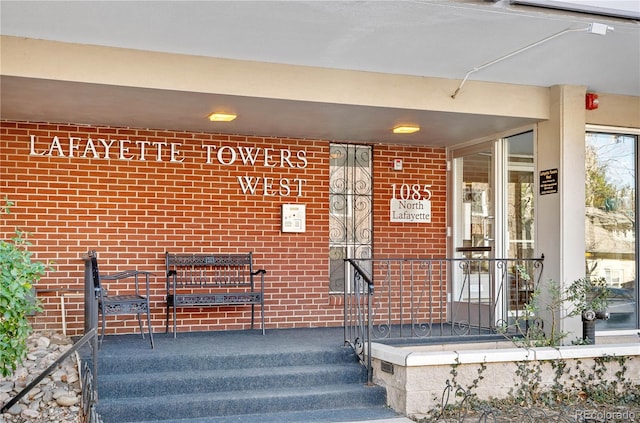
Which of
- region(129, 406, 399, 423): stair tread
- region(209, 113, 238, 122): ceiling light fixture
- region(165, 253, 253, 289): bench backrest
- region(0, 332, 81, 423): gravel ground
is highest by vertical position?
region(209, 113, 238, 122): ceiling light fixture

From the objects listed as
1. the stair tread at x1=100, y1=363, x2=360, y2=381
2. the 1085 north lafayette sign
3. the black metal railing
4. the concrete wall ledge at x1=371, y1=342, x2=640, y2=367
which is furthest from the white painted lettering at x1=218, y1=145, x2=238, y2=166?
the concrete wall ledge at x1=371, y1=342, x2=640, y2=367

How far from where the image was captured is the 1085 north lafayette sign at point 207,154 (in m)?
7.41

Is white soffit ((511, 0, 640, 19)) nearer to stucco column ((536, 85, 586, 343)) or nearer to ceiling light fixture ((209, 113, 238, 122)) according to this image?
stucco column ((536, 85, 586, 343))

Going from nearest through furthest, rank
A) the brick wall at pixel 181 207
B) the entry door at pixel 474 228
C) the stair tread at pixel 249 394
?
the stair tread at pixel 249 394 < the brick wall at pixel 181 207 < the entry door at pixel 474 228

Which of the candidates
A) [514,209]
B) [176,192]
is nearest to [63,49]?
[176,192]

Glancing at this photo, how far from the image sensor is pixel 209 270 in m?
7.90

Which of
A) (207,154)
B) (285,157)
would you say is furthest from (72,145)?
(285,157)

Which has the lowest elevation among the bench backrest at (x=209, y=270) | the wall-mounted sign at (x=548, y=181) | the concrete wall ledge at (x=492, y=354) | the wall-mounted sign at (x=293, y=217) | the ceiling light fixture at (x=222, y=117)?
the concrete wall ledge at (x=492, y=354)

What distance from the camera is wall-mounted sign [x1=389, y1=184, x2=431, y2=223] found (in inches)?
342

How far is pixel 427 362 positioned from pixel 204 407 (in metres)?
1.71

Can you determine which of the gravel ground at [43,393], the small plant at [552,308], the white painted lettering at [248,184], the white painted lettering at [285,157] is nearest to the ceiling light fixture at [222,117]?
the white painted lettering at [248,184]

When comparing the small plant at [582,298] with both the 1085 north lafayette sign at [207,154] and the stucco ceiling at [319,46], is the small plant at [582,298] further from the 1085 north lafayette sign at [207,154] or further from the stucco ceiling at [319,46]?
the 1085 north lafayette sign at [207,154]

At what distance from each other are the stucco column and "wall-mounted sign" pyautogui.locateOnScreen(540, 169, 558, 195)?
0.05 metres

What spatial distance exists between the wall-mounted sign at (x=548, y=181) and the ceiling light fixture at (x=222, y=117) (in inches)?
121
